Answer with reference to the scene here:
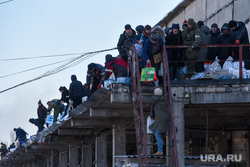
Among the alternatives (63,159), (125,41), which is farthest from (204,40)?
(63,159)

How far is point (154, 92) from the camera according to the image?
550 inches

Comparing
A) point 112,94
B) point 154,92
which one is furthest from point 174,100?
point 112,94

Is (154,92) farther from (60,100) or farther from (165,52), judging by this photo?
(60,100)

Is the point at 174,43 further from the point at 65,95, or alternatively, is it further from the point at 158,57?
the point at 65,95

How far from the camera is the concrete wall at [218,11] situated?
62.3ft

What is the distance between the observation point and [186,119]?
784 inches

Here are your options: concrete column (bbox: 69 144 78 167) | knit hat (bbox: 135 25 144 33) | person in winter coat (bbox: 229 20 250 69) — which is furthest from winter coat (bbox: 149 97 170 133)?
concrete column (bbox: 69 144 78 167)

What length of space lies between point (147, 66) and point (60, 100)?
9638 mm

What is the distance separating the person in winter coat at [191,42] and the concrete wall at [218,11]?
4.74 m

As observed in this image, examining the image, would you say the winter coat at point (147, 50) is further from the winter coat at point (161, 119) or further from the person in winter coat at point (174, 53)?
the winter coat at point (161, 119)

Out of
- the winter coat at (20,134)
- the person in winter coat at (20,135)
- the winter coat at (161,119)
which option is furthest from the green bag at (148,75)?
the winter coat at (20,134)

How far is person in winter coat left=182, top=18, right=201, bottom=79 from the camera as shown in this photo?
46.7 ft

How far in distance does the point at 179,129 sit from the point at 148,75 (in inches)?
61.6

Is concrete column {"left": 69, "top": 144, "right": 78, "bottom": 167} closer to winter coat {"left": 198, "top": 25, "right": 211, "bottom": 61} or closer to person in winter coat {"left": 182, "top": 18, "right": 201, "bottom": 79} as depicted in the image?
person in winter coat {"left": 182, "top": 18, "right": 201, "bottom": 79}
